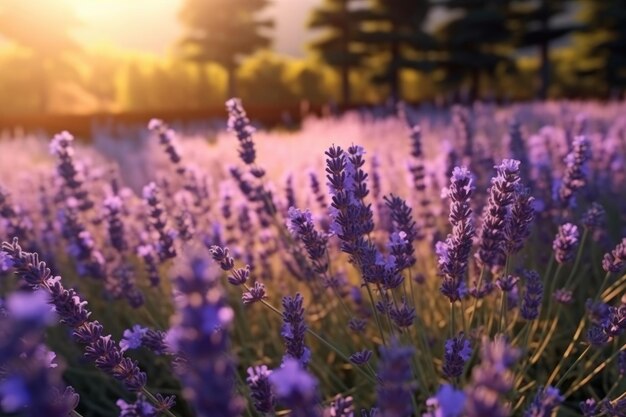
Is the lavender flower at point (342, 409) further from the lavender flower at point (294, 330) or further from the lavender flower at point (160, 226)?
the lavender flower at point (160, 226)

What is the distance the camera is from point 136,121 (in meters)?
20.0

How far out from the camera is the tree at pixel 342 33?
2600 centimetres

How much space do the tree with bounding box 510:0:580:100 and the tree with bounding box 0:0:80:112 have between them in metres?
17.9

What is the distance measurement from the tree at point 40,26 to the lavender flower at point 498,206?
28051 mm

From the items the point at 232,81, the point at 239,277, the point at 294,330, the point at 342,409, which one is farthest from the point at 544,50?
the point at 342,409

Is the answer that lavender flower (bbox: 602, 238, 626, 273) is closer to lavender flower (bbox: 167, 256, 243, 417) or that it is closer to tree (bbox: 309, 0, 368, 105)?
lavender flower (bbox: 167, 256, 243, 417)

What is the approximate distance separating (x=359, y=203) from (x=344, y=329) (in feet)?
3.28

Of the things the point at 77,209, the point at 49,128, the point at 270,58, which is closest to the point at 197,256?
the point at 77,209

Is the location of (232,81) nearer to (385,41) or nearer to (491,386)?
(385,41)

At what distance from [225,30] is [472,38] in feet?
31.5

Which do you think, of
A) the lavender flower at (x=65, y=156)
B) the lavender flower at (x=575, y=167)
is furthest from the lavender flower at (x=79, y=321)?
the lavender flower at (x=575, y=167)

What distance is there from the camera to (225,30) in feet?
87.4

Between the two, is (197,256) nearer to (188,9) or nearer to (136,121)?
(136,121)

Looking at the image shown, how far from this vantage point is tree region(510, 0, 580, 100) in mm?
28234
